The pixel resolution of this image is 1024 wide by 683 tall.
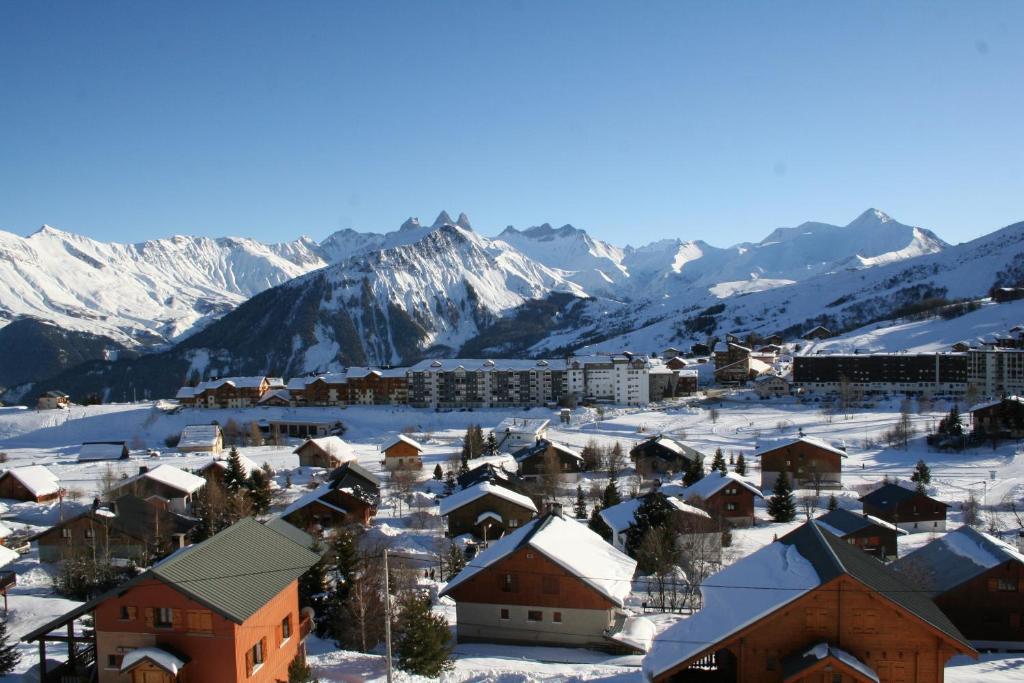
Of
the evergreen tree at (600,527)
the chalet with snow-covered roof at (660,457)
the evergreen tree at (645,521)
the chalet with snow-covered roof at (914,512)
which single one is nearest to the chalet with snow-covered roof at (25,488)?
the evergreen tree at (600,527)

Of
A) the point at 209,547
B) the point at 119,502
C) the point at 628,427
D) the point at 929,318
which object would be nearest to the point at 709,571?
the point at 209,547

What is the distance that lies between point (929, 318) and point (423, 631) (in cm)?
12955

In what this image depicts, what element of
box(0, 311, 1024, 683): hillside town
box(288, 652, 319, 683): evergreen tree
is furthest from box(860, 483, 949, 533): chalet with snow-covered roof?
box(288, 652, 319, 683): evergreen tree

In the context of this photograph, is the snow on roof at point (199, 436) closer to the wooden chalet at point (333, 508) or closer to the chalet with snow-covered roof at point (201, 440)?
the chalet with snow-covered roof at point (201, 440)

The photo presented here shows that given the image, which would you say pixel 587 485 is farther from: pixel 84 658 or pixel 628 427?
pixel 84 658

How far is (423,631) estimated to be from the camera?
15.4 meters

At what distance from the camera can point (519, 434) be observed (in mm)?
61719

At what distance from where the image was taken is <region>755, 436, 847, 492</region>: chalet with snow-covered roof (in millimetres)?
45250

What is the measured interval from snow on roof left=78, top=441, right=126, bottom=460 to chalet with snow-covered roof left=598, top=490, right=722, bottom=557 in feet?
149

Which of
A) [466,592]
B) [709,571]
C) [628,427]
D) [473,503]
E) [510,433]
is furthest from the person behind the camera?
[628,427]

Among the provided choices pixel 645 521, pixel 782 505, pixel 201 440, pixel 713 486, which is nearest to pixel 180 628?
pixel 645 521

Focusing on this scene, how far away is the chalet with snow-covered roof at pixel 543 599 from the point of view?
19.8 meters

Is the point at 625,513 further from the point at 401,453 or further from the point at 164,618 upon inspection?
the point at 401,453

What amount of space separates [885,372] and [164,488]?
79058mm
